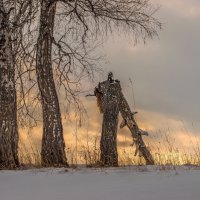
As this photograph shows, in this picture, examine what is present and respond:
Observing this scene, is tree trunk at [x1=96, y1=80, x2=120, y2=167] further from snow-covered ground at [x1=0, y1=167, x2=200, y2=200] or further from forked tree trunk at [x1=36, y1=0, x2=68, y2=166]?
snow-covered ground at [x1=0, y1=167, x2=200, y2=200]

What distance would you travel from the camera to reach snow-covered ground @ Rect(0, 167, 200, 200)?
5.48 m

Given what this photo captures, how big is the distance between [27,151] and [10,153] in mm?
889

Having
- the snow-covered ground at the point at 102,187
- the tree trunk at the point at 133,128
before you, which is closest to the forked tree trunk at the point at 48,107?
the tree trunk at the point at 133,128

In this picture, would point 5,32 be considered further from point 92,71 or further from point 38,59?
point 92,71

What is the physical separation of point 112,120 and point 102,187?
282 inches

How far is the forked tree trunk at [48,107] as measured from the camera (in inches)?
498

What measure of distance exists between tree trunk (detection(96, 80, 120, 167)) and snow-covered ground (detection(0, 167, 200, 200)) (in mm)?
4583

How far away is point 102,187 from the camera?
6.34 m

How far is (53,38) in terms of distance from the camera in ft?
46.2

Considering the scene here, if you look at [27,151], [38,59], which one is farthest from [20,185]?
[38,59]

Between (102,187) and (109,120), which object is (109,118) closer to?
(109,120)

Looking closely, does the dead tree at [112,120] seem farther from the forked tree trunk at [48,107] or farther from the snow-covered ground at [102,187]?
the snow-covered ground at [102,187]

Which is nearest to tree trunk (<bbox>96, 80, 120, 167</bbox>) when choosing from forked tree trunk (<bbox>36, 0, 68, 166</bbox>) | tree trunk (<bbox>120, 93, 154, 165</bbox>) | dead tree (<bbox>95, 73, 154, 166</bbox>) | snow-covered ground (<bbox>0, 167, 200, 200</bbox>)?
dead tree (<bbox>95, 73, 154, 166</bbox>)

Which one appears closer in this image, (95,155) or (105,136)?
(95,155)
